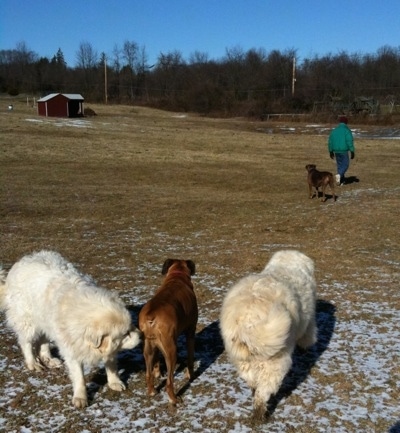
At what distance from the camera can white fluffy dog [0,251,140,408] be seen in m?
3.81

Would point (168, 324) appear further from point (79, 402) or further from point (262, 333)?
point (79, 402)

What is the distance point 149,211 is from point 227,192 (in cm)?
406

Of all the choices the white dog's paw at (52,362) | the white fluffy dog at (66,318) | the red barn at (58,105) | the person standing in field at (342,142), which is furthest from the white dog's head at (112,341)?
the red barn at (58,105)

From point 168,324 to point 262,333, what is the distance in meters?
0.75

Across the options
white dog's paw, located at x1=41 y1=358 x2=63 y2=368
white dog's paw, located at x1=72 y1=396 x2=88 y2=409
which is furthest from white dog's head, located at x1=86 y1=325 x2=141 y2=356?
white dog's paw, located at x1=41 y1=358 x2=63 y2=368

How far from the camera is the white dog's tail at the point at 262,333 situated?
3635 mm

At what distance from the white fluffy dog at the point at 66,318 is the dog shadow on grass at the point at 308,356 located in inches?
56.0

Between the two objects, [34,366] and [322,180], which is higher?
[322,180]

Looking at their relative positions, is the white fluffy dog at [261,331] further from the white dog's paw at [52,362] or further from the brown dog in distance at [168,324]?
the white dog's paw at [52,362]

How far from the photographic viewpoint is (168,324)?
385 cm

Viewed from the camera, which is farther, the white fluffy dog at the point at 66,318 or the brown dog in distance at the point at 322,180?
the brown dog in distance at the point at 322,180

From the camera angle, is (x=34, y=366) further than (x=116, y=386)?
Yes

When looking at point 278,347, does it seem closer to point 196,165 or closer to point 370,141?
point 196,165

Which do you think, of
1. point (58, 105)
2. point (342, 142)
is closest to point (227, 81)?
point (58, 105)
